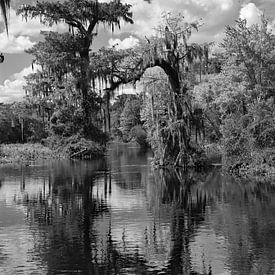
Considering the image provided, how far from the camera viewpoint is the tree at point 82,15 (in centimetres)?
4462

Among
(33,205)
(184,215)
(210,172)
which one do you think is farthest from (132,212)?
(210,172)

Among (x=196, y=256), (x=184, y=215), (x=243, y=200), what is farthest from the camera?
(x=243, y=200)

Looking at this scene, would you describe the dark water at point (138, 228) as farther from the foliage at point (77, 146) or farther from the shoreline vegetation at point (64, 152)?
the foliage at point (77, 146)

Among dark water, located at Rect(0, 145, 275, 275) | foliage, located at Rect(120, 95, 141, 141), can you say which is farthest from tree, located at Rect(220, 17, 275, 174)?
foliage, located at Rect(120, 95, 141, 141)

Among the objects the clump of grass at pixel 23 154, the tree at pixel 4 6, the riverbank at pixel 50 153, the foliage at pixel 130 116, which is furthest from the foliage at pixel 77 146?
the foliage at pixel 130 116

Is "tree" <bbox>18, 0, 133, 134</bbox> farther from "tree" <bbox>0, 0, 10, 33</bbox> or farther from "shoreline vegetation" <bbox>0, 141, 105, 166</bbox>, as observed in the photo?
"tree" <bbox>0, 0, 10, 33</bbox>

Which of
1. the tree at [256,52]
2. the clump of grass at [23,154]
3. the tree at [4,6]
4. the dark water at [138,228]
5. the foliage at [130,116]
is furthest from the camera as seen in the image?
the foliage at [130,116]

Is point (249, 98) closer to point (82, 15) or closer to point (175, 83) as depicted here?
point (175, 83)

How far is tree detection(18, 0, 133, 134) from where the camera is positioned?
44.6m

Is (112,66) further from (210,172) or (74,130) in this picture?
(74,130)

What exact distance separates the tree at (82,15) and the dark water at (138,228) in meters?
22.9

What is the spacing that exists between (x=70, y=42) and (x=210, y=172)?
21.5m

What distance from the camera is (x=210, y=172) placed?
99.6 feet

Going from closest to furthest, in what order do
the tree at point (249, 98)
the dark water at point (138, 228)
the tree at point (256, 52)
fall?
the dark water at point (138, 228) < the tree at point (249, 98) < the tree at point (256, 52)
